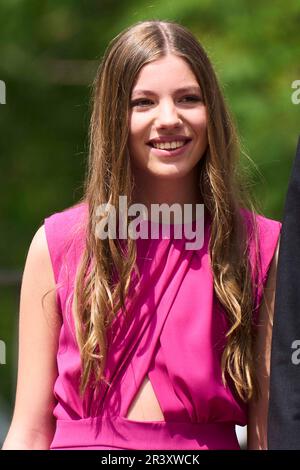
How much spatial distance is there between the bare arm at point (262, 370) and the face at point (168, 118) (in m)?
0.39

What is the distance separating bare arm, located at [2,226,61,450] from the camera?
3396 millimetres

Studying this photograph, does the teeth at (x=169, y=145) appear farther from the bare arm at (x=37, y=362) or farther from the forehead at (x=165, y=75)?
the bare arm at (x=37, y=362)

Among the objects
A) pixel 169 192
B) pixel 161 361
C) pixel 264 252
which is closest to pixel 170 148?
pixel 169 192

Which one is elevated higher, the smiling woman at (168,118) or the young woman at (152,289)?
the smiling woman at (168,118)

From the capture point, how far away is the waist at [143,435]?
10.5ft

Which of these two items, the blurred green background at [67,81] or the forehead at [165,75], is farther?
the blurred green background at [67,81]

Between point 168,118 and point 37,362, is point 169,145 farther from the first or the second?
point 37,362

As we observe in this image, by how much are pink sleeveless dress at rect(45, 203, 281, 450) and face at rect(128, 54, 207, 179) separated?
0.21 meters

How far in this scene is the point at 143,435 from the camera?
10.5ft

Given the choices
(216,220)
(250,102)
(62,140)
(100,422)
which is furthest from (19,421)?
(62,140)

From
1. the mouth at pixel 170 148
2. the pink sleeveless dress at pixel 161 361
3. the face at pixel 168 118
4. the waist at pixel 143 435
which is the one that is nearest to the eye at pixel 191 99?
the face at pixel 168 118

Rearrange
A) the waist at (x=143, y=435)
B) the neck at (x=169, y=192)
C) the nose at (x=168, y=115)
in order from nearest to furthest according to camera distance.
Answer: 1. the waist at (x=143, y=435)
2. the nose at (x=168, y=115)
3. the neck at (x=169, y=192)

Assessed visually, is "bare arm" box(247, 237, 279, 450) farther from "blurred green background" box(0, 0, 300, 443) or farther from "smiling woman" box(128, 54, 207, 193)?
"blurred green background" box(0, 0, 300, 443)

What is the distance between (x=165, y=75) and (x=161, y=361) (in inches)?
30.0
